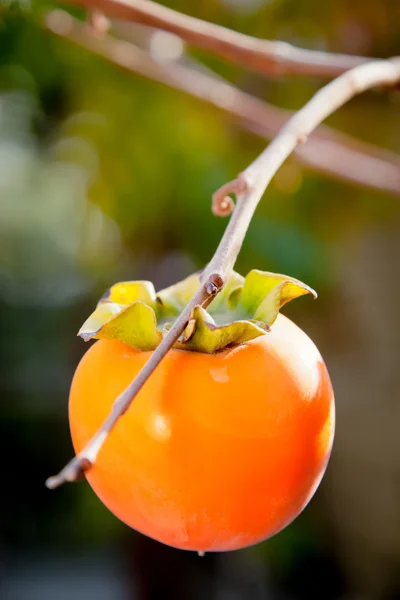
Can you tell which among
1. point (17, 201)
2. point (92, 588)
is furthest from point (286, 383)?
point (17, 201)

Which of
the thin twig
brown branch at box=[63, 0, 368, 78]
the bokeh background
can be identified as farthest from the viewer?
the bokeh background

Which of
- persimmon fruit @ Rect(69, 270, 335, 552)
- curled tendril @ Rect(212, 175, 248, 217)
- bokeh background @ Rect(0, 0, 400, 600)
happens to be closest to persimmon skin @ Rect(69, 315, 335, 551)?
persimmon fruit @ Rect(69, 270, 335, 552)

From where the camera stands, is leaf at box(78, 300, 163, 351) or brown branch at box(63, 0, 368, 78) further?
brown branch at box(63, 0, 368, 78)

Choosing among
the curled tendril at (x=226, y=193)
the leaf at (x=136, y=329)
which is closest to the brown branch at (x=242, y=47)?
the curled tendril at (x=226, y=193)

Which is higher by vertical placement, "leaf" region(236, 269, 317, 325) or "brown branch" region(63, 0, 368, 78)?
"brown branch" region(63, 0, 368, 78)

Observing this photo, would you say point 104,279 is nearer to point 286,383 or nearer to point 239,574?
point 239,574

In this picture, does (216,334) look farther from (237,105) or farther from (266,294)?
(237,105)

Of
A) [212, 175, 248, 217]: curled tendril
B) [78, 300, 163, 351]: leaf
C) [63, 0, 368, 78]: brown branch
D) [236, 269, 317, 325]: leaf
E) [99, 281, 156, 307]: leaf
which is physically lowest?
[78, 300, 163, 351]: leaf

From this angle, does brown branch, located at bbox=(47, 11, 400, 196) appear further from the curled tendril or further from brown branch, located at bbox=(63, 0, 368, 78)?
the curled tendril
